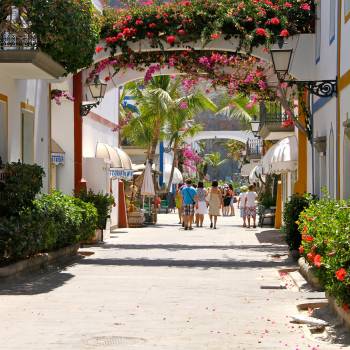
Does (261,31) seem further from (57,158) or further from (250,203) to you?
(250,203)

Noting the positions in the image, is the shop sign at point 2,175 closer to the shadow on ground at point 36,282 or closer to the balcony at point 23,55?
the shadow on ground at point 36,282

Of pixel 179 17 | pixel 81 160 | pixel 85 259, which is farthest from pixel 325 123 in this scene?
pixel 81 160

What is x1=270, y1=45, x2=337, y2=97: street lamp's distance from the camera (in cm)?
1659

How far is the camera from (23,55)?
50.4 ft

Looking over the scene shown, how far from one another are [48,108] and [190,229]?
44.5 feet

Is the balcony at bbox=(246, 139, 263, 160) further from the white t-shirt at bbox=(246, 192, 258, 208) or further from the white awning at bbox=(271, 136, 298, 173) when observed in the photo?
the white awning at bbox=(271, 136, 298, 173)

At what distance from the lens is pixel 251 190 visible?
3488 cm

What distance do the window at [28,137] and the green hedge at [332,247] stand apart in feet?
28.3

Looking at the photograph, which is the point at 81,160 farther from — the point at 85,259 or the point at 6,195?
the point at 6,195

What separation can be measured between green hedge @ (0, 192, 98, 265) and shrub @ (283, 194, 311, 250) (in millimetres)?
4387

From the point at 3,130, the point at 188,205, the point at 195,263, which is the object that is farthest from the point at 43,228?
the point at 188,205

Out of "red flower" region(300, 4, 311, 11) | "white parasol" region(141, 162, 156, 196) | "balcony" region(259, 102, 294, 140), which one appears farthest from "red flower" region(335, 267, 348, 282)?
"white parasol" region(141, 162, 156, 196)

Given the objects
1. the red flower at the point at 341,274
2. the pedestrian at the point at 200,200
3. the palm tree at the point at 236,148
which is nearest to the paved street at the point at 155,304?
the red flower at the point at 341,274

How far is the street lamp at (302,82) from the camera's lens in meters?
16.6
